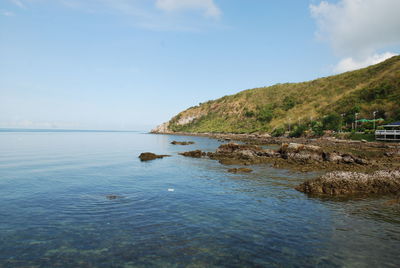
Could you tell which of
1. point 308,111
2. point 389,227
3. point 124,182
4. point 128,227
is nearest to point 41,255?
point 128,227

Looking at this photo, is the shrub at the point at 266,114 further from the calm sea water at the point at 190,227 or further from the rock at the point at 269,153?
the calm sea water at the point at 190,227

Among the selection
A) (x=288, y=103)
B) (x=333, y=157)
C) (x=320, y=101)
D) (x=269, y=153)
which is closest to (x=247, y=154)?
(x=269, y=153)

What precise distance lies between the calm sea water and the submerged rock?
5.06 ft

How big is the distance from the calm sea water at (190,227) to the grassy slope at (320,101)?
85088 mm

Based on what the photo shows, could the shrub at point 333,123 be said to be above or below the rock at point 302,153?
above

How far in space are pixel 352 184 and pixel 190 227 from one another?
14.3 meters

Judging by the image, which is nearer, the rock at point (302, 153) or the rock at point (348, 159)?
the rock at point (348, 159)

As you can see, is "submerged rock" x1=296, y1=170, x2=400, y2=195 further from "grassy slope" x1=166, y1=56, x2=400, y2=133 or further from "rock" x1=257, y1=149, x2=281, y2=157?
"grassy slope" x1=166, y1=56, x2=400, y2=133

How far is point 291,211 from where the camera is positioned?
14.9 metres

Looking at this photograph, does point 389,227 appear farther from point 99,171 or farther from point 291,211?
point 99,171

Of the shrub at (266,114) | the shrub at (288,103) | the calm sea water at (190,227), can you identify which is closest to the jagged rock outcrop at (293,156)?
the calm sea water at (190,227)

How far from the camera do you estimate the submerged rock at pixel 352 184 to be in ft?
62.2

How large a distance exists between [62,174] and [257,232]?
23589 mm

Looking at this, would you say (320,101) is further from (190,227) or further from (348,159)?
(190,227)
